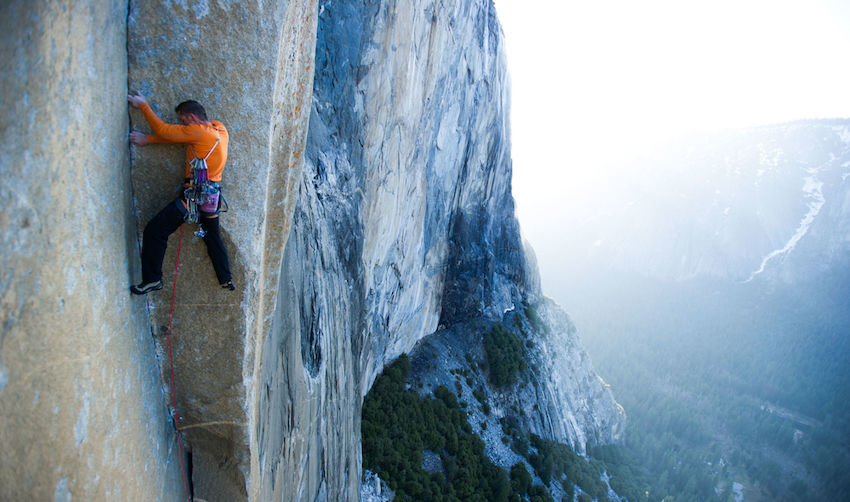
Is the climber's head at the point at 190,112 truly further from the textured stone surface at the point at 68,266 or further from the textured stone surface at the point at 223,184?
the textured stone surface at the point at 68,266

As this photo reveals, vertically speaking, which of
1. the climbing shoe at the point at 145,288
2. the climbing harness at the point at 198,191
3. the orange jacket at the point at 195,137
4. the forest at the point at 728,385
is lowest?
the forest at the point at 728,385

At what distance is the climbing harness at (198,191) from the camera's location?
4207 millimetres

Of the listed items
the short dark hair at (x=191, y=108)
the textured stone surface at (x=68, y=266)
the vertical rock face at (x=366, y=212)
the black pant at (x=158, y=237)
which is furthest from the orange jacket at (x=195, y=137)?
the vertical rock face at (x=366, y=212)

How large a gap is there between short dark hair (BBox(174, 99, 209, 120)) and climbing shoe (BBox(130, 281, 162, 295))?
175 cm

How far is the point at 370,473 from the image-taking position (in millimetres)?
19047

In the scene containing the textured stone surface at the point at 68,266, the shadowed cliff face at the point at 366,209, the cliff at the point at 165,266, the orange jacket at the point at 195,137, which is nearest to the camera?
the textured stone surface at the point at 68,266

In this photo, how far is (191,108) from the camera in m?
4.15

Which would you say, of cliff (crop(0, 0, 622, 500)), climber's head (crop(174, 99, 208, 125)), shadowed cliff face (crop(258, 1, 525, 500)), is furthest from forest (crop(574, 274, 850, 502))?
climber's head (crop(174, 99, 208, 125))

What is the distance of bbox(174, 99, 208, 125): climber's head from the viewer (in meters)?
4.14

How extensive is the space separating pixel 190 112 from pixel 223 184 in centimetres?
84

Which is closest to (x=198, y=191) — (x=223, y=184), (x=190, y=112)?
(x=223, y=184)

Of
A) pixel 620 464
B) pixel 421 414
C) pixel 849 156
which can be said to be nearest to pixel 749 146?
pixel 849 156

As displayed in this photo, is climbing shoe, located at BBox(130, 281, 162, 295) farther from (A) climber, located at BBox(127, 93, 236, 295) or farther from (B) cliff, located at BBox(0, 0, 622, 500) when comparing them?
(B) cliff, located at BBox(0, 0, 622, 500)

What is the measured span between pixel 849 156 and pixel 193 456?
213 meters
